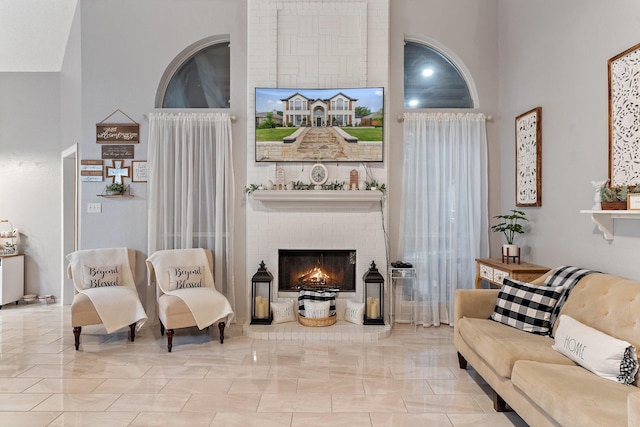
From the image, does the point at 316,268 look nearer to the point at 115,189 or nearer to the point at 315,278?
the point at 315,278

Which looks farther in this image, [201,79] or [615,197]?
[201,79]

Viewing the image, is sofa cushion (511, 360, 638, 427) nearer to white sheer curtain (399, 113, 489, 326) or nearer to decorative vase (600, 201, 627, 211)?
decorative vase (600, 201, 627, 211)

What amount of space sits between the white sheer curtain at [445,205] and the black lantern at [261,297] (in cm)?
158

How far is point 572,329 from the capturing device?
2.58 meters

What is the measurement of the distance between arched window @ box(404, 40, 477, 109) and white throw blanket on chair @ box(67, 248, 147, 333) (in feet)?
11.9

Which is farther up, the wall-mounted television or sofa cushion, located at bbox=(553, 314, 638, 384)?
the wall-mounted television

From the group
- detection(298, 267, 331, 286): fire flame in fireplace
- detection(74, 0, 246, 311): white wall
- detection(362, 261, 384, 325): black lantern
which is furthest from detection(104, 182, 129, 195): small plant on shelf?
detection(362, 261, 384, 325): black lantern

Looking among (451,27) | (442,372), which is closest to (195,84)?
(451,27)

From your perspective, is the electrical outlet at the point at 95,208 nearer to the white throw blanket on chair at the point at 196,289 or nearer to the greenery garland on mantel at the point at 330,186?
the white throw blanket on chair at the point at 196,289

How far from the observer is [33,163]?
6.01 metres

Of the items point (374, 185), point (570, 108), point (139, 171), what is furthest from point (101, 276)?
point (570, 108)

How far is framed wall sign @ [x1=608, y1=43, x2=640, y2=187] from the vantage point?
279 cm

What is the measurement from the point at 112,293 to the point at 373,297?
2.59 metres

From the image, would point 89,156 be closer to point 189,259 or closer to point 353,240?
point 189,259
